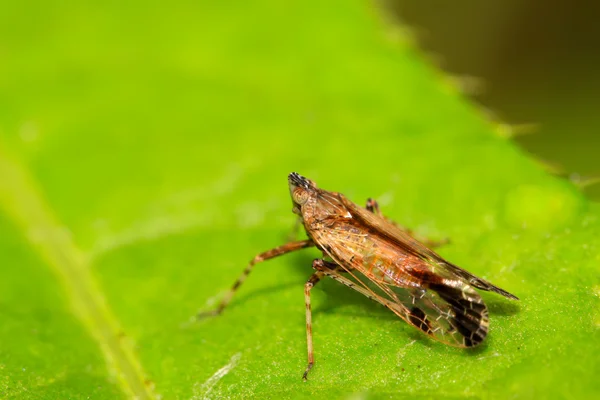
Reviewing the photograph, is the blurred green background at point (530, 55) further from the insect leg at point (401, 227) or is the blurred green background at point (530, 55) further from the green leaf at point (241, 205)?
the insect leg at point (401, 227)

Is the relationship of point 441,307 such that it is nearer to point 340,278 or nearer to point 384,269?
point 384,269

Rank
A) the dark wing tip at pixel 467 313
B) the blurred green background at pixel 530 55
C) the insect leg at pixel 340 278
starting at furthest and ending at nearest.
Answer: the blurred green background at pixel 530 55 < the insect leg at pixel 340 278 < the dark wing tip at pixel 467 313

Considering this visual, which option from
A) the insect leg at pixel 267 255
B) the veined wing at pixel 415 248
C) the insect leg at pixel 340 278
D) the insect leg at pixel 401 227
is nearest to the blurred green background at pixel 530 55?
the insect leg at pixel 401 227

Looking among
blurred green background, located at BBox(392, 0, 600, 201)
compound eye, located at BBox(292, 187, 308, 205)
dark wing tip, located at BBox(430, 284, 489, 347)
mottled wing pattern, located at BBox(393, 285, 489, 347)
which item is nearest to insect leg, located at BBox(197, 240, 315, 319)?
compound eye, located at BBox(292, 187, 308, 205)

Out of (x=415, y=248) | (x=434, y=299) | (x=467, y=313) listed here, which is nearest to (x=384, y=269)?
(x=415, y=248)

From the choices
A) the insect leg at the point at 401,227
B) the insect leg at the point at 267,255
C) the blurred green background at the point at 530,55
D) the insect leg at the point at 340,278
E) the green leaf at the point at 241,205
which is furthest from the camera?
the blurred green background at the point at 530,55

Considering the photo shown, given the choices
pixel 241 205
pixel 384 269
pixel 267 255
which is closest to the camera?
pixel 384 269

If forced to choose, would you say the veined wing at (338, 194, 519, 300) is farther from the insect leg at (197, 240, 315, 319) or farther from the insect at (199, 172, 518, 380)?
the insect leg at (197, 240, 315, 319)
